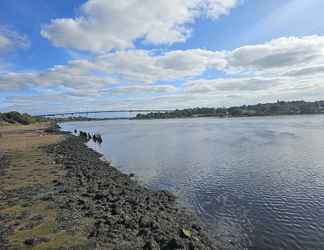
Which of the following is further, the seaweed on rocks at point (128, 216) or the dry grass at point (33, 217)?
the seaweed on rocks at point (128, 216)

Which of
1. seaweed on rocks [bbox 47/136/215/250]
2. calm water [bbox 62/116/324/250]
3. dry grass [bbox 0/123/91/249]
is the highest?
dry grass [bbox 0/123/91/249]

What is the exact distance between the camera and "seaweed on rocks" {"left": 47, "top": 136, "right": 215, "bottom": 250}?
10.6 meters

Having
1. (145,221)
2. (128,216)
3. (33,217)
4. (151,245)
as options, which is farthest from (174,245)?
(33,217)

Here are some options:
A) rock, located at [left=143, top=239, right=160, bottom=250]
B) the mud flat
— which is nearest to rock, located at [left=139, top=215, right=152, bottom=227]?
the mud flat

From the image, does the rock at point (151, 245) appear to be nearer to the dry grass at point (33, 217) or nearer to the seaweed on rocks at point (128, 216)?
the seaweed on rocks at point (128, 216)

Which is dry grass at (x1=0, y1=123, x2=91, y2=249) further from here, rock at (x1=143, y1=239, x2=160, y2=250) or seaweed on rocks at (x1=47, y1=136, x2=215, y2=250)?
rock at (x1=143, y1=239, x2=160, y2=250)

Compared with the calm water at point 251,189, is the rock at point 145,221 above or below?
above

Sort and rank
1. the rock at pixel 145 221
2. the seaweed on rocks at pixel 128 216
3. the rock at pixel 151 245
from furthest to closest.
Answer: the rock at pixel 145 221
the seaweed on rocks at pixel 128 216
the rock at pixel 151 245

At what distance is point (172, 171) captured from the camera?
25766 millimetres

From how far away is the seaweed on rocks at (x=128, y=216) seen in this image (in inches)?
→ 416

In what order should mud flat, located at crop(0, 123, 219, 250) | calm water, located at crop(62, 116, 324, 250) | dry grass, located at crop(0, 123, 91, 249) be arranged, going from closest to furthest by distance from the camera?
dry grass, located at crop(0, 123, 91, 249) < mud flat, located at crop(0, 123, 219, 250) < calm water, located at crop(62, 116, 324, 250)

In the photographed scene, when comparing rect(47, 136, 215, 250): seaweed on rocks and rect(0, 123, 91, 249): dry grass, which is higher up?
rect(0, 123, 91, 249): dry grass

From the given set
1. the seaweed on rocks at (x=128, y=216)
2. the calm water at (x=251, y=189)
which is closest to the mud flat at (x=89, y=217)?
the seaweed on rocks at (x=128, y=216)

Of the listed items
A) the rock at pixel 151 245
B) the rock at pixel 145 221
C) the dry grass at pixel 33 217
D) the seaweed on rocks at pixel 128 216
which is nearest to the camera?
the rock at pixel 151 245
